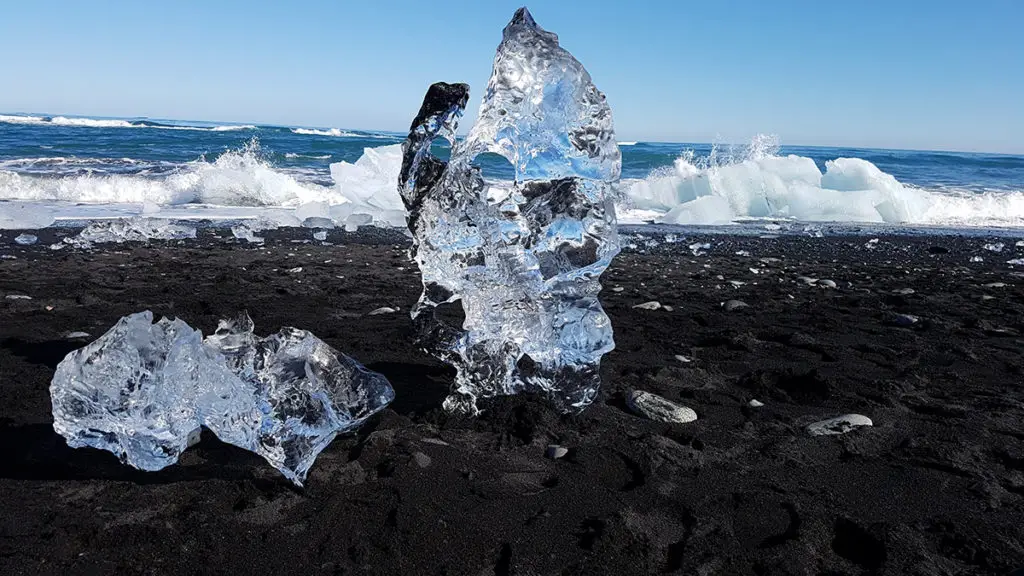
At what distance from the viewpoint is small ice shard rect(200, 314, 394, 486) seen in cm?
223

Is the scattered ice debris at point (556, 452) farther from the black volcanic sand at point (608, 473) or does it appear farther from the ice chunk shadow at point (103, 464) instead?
the ice chunk shadow at point (103, 464)

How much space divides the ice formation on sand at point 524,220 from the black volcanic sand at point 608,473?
7.7 inches

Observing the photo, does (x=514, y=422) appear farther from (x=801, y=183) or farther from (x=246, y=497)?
(x=801, y=183)

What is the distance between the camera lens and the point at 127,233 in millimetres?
8445

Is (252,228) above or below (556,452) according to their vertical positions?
below

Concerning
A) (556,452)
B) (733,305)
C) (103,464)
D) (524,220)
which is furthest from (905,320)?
(103,464)

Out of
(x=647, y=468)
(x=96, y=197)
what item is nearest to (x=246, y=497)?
(x=647, y=468)

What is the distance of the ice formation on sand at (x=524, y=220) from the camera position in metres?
2.70

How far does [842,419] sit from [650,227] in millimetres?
9042

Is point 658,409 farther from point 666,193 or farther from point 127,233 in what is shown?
point 666,193

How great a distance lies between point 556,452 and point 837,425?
112 cm

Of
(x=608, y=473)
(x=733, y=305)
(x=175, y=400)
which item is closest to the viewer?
(x=175, y=400)

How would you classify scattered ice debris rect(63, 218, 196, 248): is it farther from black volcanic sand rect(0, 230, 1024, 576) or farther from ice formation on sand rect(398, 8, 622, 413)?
ice formation on sand rect(398, 8, 622, 413)

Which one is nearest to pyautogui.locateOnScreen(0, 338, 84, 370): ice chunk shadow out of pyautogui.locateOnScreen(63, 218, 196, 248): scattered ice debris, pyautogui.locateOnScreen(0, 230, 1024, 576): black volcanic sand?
pyautogui.locateOnScreen(0, 230, 1024, 576): black volcanic sand
